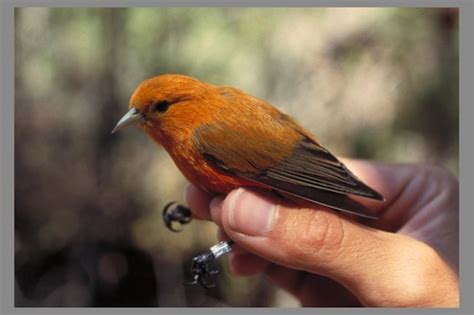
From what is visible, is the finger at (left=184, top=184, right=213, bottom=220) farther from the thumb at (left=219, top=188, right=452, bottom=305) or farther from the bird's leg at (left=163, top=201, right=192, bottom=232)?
the thumb at (left=219, top=188, right=452, bottom=305)

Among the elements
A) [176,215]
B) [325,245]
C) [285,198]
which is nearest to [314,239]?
[325,245]

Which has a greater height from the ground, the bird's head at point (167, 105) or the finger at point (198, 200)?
the bird's head at point (167, 105)

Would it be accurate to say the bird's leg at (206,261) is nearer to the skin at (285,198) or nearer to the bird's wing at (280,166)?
the skin at (285,198)

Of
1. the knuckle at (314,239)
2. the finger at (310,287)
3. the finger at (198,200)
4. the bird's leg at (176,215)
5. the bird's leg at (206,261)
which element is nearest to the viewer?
the knuckle at (314,239)

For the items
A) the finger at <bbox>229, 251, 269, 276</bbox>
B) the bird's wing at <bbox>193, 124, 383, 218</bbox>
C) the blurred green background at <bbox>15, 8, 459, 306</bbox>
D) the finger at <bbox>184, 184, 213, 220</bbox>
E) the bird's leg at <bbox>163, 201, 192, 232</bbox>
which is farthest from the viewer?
the blurred green background at <bbox>15, 8, 459, 306</bbox>

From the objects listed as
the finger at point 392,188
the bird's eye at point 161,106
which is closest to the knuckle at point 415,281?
the finger at point 392,188

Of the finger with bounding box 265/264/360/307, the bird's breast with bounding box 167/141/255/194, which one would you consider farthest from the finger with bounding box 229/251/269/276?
the bird's breast with bounding box 167/141/255/194

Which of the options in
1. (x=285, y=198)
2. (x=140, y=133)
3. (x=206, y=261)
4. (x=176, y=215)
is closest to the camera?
(x=285, y=198)

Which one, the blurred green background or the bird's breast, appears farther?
the blurred green background

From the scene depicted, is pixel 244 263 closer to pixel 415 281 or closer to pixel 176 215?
pixel 176 215
